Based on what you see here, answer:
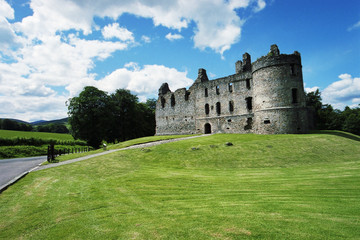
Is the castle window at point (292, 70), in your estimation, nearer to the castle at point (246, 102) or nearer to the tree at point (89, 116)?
the castle at point (246, 102)

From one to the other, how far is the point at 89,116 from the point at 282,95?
31.2 metres

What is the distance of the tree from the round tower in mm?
27662

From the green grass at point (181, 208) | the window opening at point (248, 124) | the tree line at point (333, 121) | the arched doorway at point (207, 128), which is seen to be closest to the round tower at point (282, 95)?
the window opening at point (248, 124)

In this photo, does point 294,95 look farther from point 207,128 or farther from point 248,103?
point 207,128

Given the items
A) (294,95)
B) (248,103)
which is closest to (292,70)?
(294,95)

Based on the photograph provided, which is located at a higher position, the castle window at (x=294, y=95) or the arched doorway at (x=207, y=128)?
the castle window at (x=294, y=95)

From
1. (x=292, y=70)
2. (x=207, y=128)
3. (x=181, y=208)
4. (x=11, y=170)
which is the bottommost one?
(x=11, y=170)

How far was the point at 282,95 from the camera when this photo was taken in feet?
73.0

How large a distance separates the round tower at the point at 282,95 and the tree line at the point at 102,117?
27.7 meters

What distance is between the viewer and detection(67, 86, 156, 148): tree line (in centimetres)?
3506

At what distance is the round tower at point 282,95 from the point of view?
72.3 ft

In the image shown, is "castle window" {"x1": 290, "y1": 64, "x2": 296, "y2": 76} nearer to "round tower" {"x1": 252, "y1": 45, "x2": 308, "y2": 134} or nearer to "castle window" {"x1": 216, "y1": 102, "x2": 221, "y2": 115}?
"round tower" {"x1": 252, "y1": 45, "x2": 308, "y2": 134}

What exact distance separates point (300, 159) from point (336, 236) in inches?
444

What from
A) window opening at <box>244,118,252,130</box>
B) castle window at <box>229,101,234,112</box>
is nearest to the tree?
castle window at <box>229,101,234,112</box>
